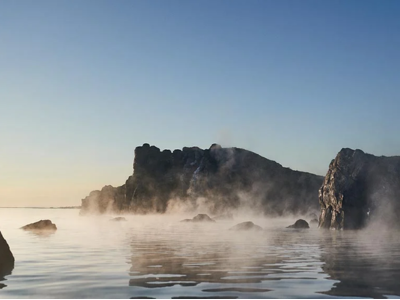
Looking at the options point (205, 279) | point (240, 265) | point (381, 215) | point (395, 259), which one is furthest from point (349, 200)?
point (205, 279)

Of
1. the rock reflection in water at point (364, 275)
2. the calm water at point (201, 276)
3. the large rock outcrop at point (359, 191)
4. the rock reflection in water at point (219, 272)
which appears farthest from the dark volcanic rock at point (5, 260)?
the large rock outcrop at point (359, 191)

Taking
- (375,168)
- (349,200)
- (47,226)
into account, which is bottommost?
(47,226)

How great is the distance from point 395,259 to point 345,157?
66.3 m

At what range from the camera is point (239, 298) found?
15703 millimetres

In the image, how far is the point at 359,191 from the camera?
87.0m

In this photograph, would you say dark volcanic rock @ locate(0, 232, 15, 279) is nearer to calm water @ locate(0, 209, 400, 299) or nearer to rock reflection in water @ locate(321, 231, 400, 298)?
calm water @ locate(0, 209, 400, 299)

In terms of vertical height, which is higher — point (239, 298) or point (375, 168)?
point (375, 168)

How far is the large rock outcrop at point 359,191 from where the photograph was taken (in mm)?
82062

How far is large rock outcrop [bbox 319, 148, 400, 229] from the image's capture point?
82.1 meters

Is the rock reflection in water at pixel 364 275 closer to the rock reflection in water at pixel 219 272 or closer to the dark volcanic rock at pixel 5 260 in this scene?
the rock reflection in water at pixel 219 272

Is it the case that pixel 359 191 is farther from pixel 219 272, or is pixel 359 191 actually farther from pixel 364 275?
pixel 219 272

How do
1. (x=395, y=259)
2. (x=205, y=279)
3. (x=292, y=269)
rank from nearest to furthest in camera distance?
(x=205, y=279) → (x=292, y=269) → (x=395, y=259)

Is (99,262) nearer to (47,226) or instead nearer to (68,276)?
(68,276)

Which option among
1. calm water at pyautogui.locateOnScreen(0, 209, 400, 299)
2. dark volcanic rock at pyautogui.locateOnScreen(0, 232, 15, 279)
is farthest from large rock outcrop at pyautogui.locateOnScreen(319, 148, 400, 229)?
dark volcanic rock at pyautogui.locateOnScreen(0, 232, 15, 279)
